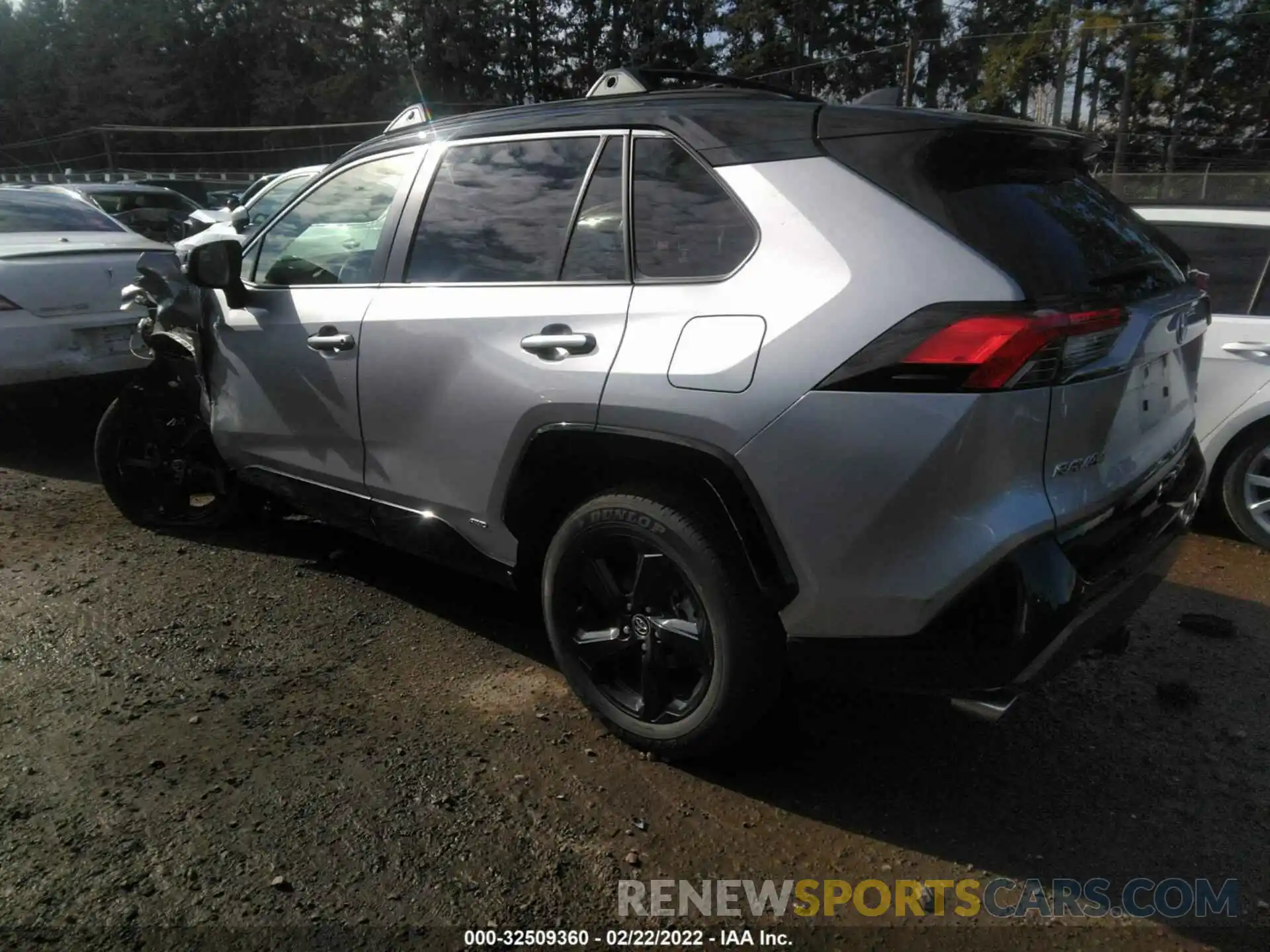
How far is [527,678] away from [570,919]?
3.84ft

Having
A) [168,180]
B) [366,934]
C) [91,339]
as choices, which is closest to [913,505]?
[366,934]

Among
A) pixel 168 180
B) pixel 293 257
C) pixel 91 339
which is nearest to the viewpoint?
pixel 293 257

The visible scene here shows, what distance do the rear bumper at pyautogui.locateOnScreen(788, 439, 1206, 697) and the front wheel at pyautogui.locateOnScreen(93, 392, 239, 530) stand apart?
3416 millimetres

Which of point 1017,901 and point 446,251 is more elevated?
point 446,251

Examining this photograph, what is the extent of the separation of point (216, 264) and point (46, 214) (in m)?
4.16

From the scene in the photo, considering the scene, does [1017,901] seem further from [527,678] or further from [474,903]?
[527,678]

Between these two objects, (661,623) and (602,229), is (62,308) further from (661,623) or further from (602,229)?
(661,623)

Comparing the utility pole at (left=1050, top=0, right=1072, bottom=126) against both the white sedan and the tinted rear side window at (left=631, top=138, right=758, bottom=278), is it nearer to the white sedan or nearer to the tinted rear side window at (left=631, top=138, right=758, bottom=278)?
the white sedan

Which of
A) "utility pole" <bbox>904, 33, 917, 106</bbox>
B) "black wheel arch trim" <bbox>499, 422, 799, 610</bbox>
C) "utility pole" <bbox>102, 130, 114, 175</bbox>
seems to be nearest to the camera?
"black wheel arch trim" <bbox>499, 422, 799, 610</bbox>

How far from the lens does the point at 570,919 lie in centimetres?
224

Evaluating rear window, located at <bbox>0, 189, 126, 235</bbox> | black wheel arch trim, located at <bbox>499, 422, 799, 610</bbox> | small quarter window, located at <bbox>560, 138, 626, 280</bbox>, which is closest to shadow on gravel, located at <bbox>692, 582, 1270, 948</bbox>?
black wheel arch trim, located at <bbox>499, 422, 799, 610</bbox>

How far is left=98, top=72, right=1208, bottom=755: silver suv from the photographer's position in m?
2.14

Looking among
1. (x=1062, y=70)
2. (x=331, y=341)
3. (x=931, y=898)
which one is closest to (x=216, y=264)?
(x=331, y=341)

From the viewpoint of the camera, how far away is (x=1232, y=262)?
4.65 metres
